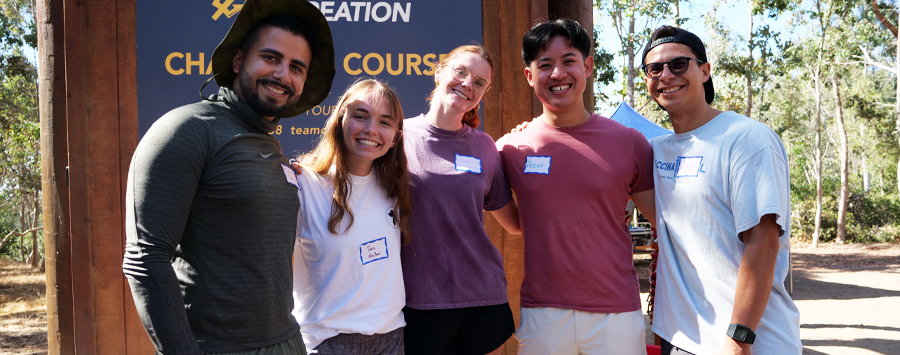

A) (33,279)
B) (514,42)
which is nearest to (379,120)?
(514,42)

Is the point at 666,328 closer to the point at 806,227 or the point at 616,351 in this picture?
the point at 616,351

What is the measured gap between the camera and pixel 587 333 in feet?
8.52

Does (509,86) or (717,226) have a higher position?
(509,86)

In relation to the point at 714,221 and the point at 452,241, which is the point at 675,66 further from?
the point at 452,241

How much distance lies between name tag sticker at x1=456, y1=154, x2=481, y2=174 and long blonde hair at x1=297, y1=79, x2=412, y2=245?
0.28 metres

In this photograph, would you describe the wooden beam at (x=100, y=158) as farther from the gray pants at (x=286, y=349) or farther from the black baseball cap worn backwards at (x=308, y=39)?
the gray pants at (x=286, y=349)

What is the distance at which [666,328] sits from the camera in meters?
2.35

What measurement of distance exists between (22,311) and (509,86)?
12581 millimetres

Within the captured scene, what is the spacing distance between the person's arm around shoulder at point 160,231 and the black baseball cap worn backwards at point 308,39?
46cm

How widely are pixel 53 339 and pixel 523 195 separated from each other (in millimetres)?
3074

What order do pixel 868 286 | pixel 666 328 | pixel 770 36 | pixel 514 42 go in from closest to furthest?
pixel 666 328
pixel 514 42
pixel 868 286
pixel 770 36

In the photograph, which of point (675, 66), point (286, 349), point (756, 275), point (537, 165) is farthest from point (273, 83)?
point (756, 275)

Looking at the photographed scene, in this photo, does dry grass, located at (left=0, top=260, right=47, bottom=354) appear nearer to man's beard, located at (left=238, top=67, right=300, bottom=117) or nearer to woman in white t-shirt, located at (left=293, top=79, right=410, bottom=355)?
woman in white t-shirt, located at (left=293, top=79, right=410, bottom=355)

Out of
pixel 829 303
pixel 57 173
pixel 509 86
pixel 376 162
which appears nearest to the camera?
pixel 376 162
